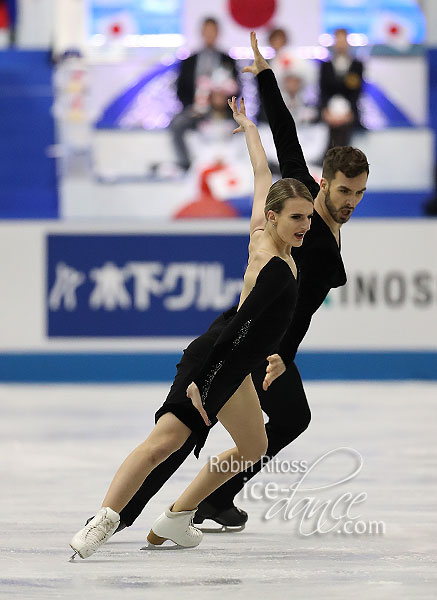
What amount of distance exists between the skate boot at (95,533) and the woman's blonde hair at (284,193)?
1032 mm

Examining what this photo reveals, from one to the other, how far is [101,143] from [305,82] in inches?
80.3

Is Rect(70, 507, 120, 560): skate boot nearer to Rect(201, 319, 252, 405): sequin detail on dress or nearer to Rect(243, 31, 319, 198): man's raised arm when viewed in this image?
Rect(201, 319, 252, 405): sequin detail on dress

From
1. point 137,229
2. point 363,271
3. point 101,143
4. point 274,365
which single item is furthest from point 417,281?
point 274,365

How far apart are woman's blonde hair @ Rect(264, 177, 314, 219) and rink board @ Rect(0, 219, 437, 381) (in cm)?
504

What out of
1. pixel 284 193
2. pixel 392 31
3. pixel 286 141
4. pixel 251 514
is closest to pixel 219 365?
pixel 284 193

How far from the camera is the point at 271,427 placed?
4020 millimetres

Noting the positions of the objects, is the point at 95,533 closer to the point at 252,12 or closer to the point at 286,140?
the point at 286,140

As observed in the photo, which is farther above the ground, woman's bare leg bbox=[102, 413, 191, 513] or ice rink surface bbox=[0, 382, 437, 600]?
woman's bare leg bbox=[102, 413, 191, 513]

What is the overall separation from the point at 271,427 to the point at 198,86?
23.5 feet

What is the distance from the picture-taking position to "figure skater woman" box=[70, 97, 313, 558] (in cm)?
338

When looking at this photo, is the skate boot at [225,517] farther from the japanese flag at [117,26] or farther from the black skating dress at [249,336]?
the japanese flag at [117,26]

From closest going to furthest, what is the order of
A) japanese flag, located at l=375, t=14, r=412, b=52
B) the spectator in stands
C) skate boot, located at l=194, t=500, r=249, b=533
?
skate boot, located at l=194, t=500, r=249, b=533 → the spectator in stands → japanese flag, located at l=375, t=14, r=412, b=52

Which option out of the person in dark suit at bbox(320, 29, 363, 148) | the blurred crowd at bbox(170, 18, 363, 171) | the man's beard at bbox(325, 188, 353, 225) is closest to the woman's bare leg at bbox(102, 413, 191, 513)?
the man's beard at bbox(325, 188, 353, 225)

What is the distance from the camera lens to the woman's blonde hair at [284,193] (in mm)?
3426
